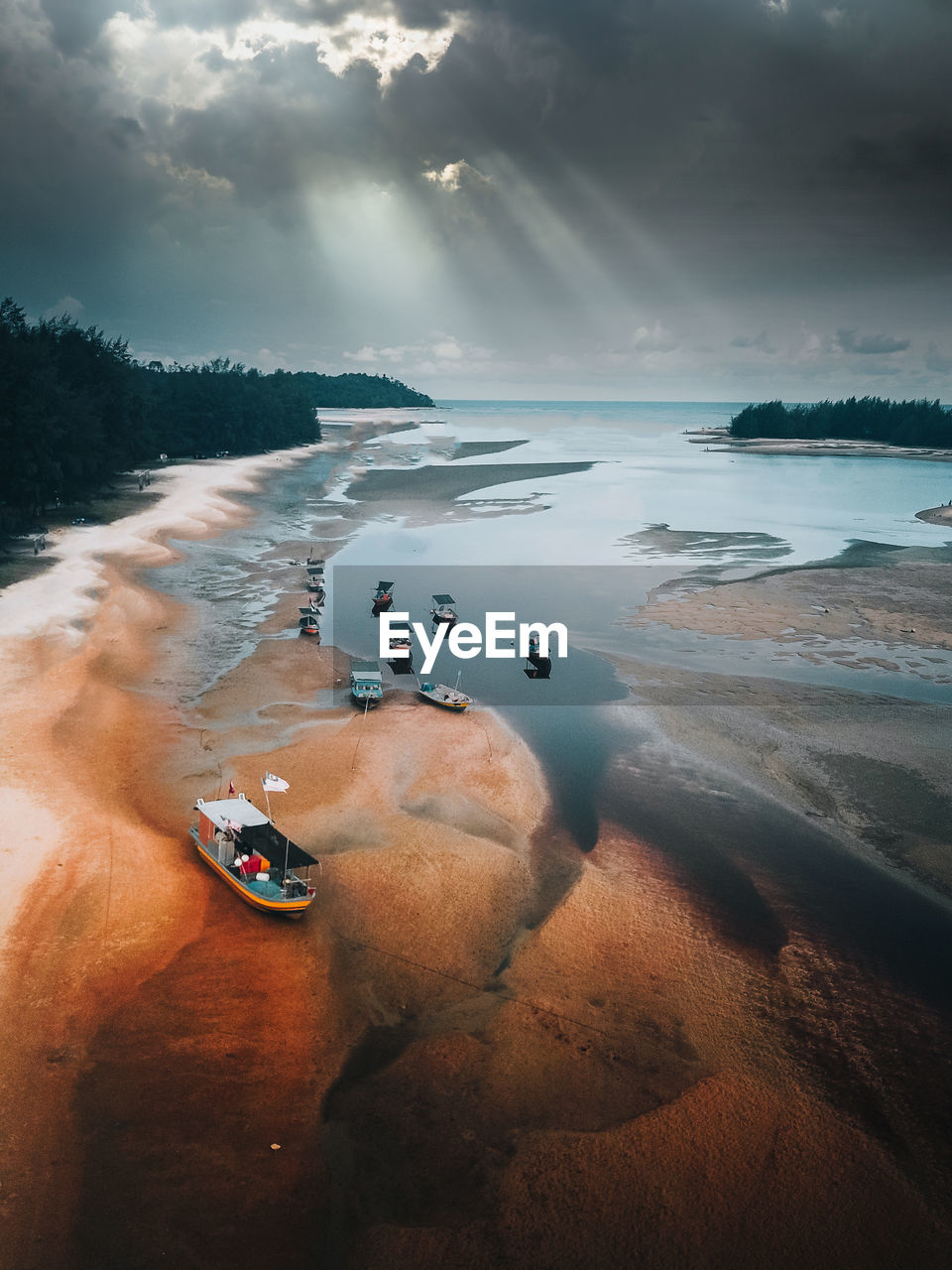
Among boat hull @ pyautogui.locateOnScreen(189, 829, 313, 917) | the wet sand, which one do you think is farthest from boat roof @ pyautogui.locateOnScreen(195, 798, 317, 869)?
the wet sand

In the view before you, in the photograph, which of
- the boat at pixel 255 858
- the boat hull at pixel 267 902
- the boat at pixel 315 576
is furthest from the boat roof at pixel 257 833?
the boat at pixel 315 576

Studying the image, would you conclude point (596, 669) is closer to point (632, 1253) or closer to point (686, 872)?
point (686, 872)

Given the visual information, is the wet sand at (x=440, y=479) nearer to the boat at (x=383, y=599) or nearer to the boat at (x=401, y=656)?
the boat at (x=383, y=599)

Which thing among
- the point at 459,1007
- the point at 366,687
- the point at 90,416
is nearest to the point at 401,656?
the point at 366,687

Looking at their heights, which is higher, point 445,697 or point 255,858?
point 255,858

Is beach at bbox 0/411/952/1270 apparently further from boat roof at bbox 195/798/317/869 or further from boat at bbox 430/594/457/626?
boat at bbox 430/594/457/626

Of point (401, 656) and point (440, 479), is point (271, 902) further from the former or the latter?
point (440, 479)

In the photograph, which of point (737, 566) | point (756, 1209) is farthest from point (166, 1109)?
point (737, 566)

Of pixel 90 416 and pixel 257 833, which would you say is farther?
pixel 90 416
